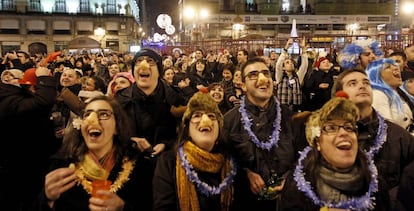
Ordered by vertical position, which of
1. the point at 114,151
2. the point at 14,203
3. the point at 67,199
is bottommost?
the point at 14,203

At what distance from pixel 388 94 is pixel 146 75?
2.31 metres

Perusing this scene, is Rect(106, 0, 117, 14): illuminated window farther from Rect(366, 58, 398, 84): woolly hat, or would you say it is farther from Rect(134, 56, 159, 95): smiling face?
Rect(366, 58, 398, 84): woolly hat

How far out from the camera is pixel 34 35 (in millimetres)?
57656

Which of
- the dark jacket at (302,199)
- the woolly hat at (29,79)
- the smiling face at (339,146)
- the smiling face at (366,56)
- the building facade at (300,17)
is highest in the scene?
the building facade at (300,17)

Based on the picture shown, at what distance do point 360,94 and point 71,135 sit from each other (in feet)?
7.47

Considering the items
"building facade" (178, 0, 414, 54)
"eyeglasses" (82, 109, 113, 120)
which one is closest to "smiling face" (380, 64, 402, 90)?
"eyeglasses" (82, 109, 113, 120)

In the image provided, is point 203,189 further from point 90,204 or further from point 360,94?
point 360,94

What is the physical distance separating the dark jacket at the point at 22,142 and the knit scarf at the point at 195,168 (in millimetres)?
1811

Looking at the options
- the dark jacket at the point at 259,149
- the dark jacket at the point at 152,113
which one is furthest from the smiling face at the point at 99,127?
the dark jacket at the point at 259,149

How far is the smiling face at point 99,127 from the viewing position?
9.89ft

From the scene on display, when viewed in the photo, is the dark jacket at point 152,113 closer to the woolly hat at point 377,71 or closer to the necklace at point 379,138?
the necklace at point 379,138

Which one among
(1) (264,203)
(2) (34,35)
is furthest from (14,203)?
(2) (34,35)

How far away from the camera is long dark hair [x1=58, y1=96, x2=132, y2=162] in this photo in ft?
10.0

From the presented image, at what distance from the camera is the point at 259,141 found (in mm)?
3730
